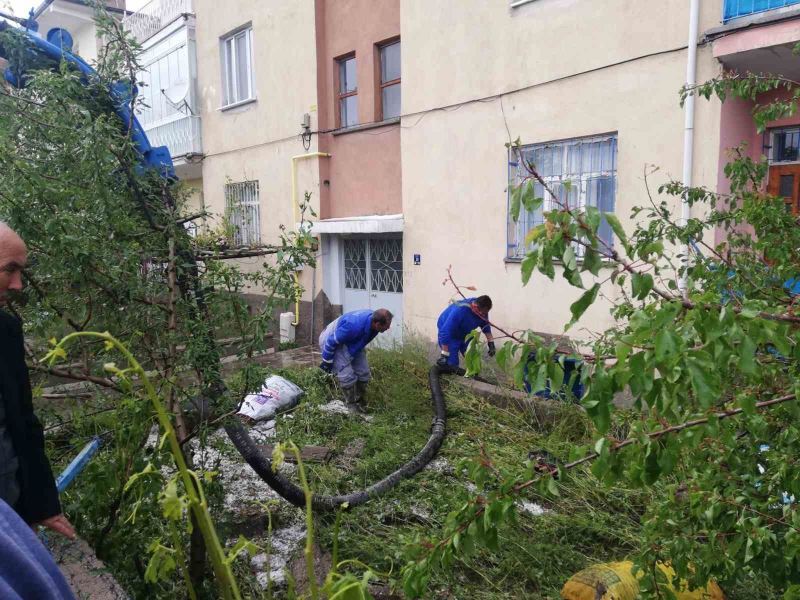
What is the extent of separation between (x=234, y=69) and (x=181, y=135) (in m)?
2.46

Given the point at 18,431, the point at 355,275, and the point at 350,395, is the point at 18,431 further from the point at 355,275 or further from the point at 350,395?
the point at 355,275

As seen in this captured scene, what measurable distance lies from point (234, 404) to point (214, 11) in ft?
39.7

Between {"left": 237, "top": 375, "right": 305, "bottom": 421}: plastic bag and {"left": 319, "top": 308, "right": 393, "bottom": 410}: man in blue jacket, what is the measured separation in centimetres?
47

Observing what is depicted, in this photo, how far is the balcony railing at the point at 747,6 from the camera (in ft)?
17.7

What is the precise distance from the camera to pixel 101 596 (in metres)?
2.37

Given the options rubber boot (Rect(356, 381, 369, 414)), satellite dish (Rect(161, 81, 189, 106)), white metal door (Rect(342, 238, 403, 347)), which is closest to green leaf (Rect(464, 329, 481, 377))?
rubber boot (Rect(356, 381, 369, 414))

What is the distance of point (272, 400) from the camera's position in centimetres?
639

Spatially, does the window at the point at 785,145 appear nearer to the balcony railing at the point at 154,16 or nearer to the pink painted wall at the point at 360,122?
the pink painted wall at the point at 360,122

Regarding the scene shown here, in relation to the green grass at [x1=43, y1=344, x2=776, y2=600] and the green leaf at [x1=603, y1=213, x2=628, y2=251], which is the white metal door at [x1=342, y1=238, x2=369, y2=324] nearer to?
the green grass at [x1=43, y1=344, x2=776, y2=600]

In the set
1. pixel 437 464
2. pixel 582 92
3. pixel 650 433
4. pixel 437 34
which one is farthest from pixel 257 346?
pixel 437 34

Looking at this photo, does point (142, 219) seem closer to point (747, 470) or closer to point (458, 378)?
point (747, 470)

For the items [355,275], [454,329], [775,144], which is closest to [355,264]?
[355,275]

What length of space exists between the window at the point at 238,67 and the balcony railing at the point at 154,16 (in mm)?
2021

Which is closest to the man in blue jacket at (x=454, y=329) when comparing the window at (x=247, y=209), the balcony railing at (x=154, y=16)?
the window at (x=247, y=209)
